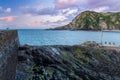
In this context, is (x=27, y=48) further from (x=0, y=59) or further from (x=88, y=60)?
(x=0, y=59)

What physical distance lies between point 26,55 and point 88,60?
159 inches

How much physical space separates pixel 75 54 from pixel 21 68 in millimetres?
4057

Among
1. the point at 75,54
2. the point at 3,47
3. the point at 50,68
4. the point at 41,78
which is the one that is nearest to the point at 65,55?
the point at 75,54

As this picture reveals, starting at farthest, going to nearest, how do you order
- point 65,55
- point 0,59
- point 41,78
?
point 65,55 < point 41,78 < point 0,59

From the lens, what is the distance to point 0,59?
8234 millimetres

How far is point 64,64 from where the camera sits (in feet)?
46.3

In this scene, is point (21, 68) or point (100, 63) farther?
point (100, 63)

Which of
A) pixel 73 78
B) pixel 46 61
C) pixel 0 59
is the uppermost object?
pixel 0 59

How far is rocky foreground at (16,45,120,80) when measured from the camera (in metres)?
13.0

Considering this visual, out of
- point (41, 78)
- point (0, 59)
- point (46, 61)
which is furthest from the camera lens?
point (46, 61)

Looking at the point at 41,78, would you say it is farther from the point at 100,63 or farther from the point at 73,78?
the point at 100,63

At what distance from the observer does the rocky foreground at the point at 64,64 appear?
512 inches

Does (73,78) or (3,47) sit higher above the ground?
(3,47)

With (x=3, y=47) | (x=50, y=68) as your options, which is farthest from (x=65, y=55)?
(x=3, y=47)
